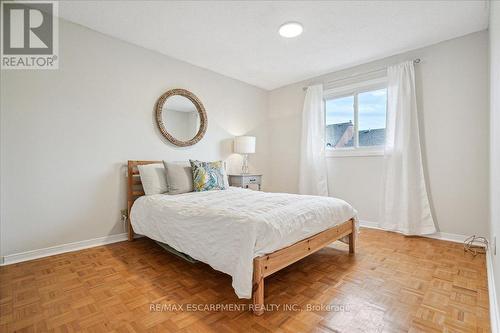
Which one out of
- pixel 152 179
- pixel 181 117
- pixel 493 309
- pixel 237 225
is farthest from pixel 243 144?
pixel 493 309

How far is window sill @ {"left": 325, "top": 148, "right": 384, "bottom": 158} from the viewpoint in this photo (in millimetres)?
3518

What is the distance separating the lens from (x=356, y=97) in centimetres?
381

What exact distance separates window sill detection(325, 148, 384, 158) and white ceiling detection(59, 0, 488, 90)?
1352 mm

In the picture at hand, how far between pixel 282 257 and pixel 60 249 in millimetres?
2401

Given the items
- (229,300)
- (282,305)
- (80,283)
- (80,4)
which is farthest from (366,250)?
(80,4)

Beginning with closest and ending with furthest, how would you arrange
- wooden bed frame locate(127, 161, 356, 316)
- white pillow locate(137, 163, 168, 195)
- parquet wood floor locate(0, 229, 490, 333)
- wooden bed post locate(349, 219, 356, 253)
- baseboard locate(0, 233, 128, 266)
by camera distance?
parquet wood floor locate(0, 229, 490, 333) → wooden bed frame locate(127, 161, 356, 316) → baseboard locate(0, 233, 128, 266) → wooden bed post locate(349, 219, 356, 253) → white pillow locate(137, 163, 168, 195)

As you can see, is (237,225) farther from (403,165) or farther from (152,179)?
(403,165)

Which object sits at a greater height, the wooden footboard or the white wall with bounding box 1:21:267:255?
the white wall with bounding box 1:21:267:255

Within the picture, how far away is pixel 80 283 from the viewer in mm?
1862

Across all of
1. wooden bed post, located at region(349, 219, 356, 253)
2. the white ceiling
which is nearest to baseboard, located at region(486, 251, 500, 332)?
wooden bed post, located at region(349, 219, 356, 253)

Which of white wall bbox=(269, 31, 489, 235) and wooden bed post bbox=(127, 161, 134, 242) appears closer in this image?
white wall bbox=(269, 31, 489, 235)

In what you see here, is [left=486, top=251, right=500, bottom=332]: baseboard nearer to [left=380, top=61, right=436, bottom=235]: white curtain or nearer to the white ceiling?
[left=380, top=61, right=436, bottom=235]: white curtain

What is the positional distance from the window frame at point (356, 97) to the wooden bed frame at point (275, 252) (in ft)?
5.08

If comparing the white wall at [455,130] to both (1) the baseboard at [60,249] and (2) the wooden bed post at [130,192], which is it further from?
(1) the baseboard at [60,249]
